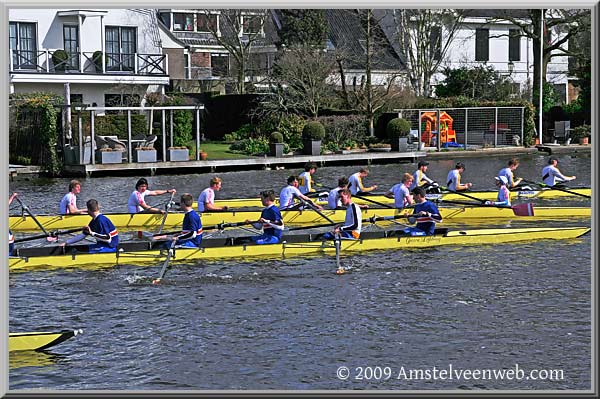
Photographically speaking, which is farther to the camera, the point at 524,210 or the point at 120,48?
the point at 120,48

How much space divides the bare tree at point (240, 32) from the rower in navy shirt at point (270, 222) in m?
31.2

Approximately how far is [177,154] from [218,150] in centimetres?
560

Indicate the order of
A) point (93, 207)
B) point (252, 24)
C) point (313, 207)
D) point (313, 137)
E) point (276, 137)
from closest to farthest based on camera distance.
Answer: point (93, 207) → point (313, 207) → point (276, 137) → point (313, 137) → point (252, 24)

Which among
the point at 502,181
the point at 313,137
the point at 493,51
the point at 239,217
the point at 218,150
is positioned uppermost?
the point at 493,51

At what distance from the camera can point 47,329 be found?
49.0 ft

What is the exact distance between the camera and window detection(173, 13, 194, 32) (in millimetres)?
59156

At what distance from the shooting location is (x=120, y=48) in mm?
46625

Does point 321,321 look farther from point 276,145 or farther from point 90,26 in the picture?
point 90,26

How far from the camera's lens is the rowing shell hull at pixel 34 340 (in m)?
13.4

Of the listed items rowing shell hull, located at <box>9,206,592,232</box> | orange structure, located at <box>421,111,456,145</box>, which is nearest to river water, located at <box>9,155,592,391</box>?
rowing shell hull, located at <box>9,206,592,232</box>

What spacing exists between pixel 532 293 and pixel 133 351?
7.55 meters

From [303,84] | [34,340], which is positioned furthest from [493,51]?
[34,340]

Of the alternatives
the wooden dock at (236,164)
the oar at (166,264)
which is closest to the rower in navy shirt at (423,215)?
the oar at (166,264)

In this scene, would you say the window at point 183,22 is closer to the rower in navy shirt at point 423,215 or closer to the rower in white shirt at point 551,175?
the rower in white shirt at point 551,175
